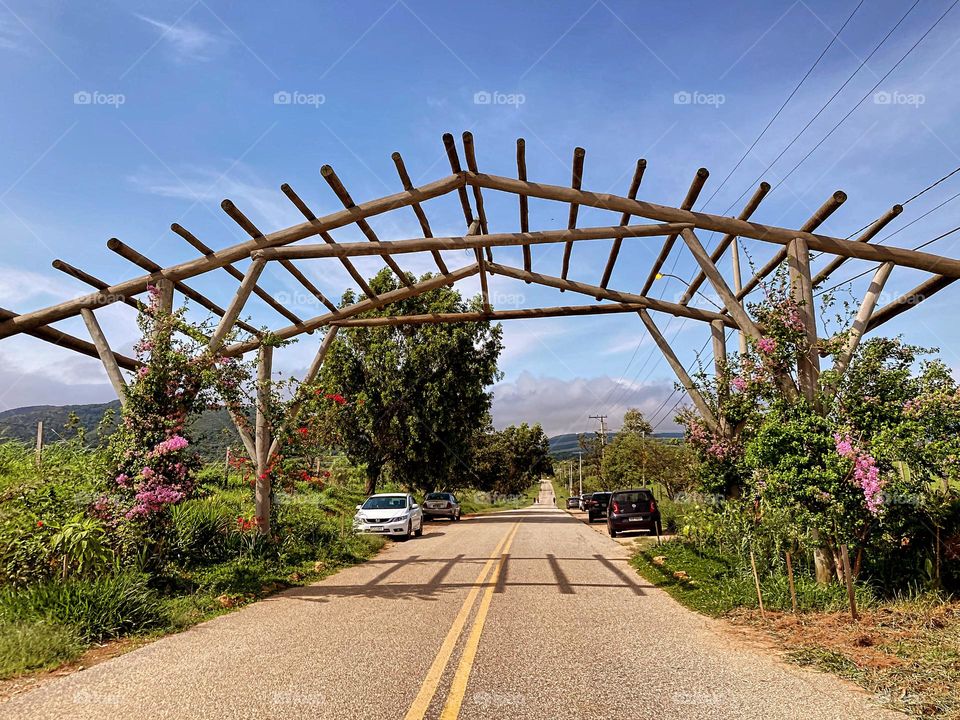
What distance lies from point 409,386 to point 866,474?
82.6 ft

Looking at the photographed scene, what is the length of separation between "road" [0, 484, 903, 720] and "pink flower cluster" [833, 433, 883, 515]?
2.33 m

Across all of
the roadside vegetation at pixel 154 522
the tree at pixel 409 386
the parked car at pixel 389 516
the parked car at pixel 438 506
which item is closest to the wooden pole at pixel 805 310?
the roadside vegetation at pixel 154 522

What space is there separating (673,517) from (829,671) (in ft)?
61.4

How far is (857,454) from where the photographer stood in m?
7.40

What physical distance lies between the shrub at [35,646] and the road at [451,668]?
51 cm

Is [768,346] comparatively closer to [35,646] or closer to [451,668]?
[451,668]

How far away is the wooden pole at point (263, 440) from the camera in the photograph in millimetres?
13195

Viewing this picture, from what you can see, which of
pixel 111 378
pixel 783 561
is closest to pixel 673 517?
pixel 783 561

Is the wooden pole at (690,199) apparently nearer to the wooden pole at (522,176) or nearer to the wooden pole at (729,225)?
the wooden pole at (729,225)

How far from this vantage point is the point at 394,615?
8148 mm

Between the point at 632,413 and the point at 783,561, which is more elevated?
the point at 632,413

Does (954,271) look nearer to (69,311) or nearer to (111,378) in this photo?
(111,378)

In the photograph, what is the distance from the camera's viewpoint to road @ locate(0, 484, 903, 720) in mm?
4562

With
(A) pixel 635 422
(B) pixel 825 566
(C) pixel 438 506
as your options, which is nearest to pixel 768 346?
(B) pixel 825 566
